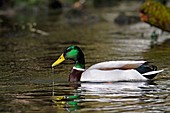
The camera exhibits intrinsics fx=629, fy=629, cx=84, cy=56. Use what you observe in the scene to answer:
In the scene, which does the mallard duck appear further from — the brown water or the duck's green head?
the duck's green head

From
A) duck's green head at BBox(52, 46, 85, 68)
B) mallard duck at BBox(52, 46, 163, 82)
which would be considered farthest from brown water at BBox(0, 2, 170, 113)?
duck's green head at BBox(52, 46, 85, 68)

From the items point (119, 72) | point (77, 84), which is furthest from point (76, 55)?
point (119, 72)

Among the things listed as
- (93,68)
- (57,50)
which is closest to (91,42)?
(57,50)

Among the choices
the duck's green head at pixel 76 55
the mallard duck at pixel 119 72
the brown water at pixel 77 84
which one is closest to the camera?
the brown water at pixel 77 84

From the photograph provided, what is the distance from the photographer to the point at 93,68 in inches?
651

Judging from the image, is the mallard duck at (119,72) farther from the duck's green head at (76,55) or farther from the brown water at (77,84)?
the duck's green head at (76,55)

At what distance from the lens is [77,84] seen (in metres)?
16.7

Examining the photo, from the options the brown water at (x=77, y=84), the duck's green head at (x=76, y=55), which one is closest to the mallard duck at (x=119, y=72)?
the brown water at (x=77, y=84)

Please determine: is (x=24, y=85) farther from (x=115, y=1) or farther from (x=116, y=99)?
(x=115, y=1)

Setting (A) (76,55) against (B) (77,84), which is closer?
(B) (77,84)

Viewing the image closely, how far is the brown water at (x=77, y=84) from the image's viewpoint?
13.6m

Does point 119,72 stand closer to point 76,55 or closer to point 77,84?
point 77,84

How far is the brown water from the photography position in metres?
13.6

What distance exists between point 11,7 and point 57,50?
33.7m
